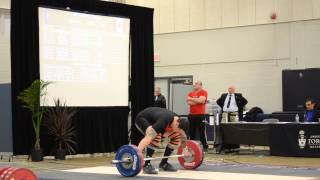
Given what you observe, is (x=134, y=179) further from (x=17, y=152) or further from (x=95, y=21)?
(x=95, y=21)

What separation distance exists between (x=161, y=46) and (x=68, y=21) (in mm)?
7004

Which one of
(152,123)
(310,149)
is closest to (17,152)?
(152,123)

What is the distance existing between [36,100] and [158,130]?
3.69m

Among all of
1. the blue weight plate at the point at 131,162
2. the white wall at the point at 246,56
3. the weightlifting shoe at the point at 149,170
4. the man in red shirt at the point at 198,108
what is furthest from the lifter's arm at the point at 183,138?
the white wall at the point at 246,56

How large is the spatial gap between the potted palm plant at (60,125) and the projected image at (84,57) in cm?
25

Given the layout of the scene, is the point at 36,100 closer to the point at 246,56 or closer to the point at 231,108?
the point at 231,108

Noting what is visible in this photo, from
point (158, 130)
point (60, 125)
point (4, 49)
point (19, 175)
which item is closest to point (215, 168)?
point (158, 130)

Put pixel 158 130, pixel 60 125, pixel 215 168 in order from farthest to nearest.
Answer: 1. pixel 60 125
2. pixel 215 168
3. pixel 158 130

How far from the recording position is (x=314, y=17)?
610 inches

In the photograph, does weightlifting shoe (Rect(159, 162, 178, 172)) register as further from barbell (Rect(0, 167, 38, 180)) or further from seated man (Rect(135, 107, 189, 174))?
barbell (Rect(0, 167, 38, 180))

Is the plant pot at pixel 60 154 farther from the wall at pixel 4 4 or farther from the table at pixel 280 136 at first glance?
the wall at pixel 4 4

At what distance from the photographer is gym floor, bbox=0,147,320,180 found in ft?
25.8

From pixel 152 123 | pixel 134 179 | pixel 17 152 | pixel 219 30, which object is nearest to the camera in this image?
pixel 134 179

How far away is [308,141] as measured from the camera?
11.0 meters
